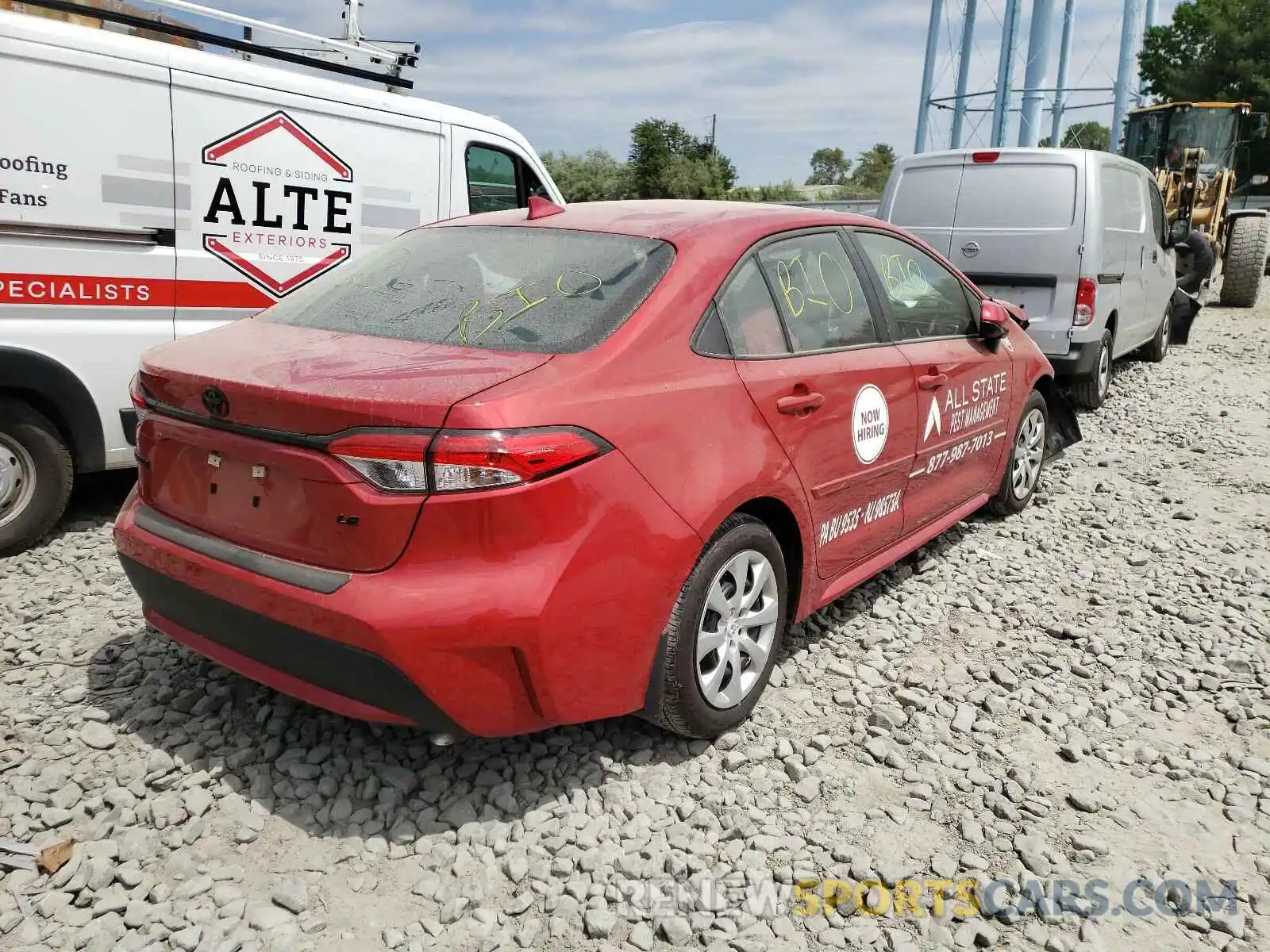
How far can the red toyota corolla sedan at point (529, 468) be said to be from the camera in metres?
2.35

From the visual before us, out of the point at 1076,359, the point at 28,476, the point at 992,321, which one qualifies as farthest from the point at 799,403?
the point at 1076,359

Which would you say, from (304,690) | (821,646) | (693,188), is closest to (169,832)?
(304,690)

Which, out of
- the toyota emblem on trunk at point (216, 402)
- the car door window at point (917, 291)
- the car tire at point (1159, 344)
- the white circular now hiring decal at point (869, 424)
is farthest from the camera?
the car tire at point (1159, 344)

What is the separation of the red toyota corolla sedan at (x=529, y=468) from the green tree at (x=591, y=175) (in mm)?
52578

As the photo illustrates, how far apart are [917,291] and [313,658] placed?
2940 mm

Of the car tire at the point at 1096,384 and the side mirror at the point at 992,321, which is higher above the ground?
the side mirror at the point at 992,321

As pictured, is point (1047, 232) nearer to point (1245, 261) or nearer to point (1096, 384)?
point (1096, 384)

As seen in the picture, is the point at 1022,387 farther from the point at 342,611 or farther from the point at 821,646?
the point at 342,611

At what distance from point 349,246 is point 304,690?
3.65m

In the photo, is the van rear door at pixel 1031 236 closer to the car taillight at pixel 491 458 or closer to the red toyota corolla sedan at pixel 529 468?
the red toyota corolla sedan at pixel 529 468

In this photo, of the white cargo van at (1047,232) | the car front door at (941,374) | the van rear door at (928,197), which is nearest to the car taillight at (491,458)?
the car front door at (941,374)

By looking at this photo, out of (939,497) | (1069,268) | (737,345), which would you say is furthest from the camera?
(1069,268)

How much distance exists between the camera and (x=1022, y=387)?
5090 millimetres

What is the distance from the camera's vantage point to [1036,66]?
109ft
